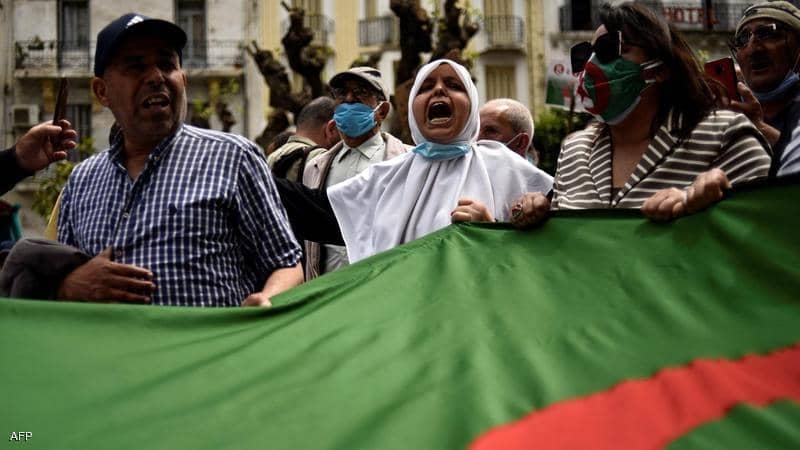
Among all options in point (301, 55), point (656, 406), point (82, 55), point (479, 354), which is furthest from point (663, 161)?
point (82, 55)

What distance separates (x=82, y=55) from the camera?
37250 mm

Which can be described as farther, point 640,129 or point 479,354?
point 640,129

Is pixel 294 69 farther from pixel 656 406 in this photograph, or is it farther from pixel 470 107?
pixel 656 406

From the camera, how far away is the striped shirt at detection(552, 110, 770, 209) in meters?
3.58

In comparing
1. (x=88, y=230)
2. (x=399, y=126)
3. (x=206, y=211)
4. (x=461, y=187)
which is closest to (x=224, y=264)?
(x=206, y=211)

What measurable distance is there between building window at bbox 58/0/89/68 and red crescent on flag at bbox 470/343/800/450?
119ft

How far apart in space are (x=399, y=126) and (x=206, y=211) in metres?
9.94

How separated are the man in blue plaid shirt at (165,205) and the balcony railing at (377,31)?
33535 millimetres

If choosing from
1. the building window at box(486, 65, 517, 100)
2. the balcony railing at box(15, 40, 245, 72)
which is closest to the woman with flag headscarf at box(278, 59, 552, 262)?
the building window at box(486, 65, 517, 100)

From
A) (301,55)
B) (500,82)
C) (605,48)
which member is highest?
(500,82)

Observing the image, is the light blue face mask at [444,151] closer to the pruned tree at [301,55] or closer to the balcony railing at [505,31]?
the pruned tree at [301,55]

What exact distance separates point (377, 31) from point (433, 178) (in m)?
33.0

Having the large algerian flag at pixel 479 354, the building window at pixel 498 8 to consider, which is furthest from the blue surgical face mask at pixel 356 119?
the building window at pixel 498 8

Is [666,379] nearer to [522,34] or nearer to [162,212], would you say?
[162,212]
